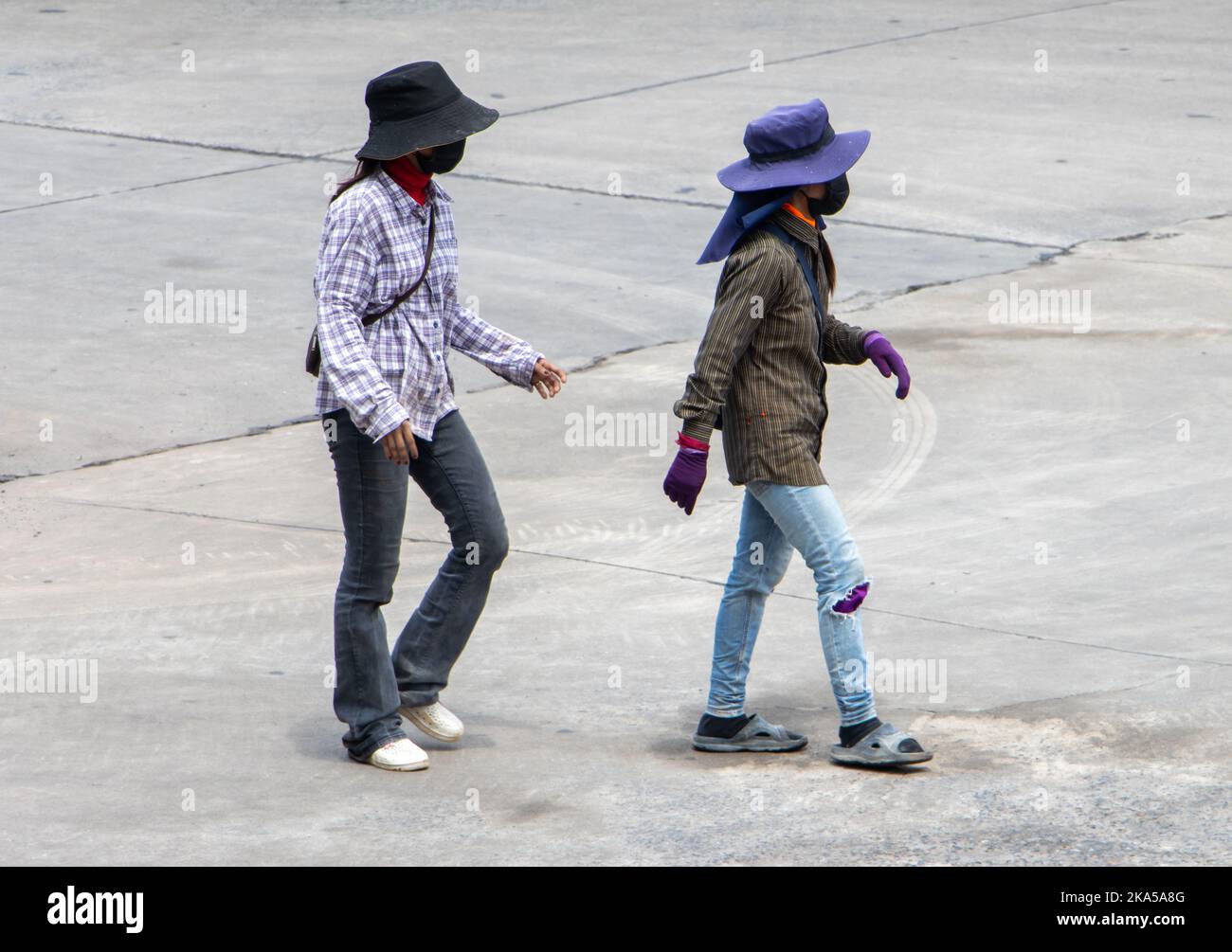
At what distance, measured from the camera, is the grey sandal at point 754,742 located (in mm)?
5305

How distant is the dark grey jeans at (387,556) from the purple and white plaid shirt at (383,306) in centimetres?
11

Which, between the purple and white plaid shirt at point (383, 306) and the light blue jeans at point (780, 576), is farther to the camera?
the light blue jeans at point (780, 576)

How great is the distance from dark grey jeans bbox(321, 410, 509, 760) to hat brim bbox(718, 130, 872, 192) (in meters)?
0.98

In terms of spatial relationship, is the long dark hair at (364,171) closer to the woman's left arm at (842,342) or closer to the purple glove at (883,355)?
the woman's left arm at (842,342)

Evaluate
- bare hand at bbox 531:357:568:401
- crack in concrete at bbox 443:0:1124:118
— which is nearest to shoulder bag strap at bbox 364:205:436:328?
bare hand at bbox 531:357:568:401

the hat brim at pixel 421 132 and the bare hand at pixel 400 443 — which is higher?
the hat brim at pixel 421 132

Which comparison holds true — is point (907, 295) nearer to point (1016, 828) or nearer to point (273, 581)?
point (273, 581)

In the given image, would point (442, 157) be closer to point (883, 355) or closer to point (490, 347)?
point (490, 347)

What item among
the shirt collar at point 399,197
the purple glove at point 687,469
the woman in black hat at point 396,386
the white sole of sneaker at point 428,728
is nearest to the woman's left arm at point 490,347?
the woman in black hat at point 396,386

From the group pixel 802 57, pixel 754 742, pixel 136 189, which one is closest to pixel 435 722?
pixel 754 742

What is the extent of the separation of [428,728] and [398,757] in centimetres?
19

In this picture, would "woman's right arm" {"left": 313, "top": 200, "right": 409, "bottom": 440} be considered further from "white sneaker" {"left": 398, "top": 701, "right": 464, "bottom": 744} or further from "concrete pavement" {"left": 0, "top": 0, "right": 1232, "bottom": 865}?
"concrete pavement" {"left": 0, "top": 0, "right": 1232, "bottom": 865}

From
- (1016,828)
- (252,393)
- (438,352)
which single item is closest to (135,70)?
(252,393)

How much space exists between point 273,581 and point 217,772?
162cm
